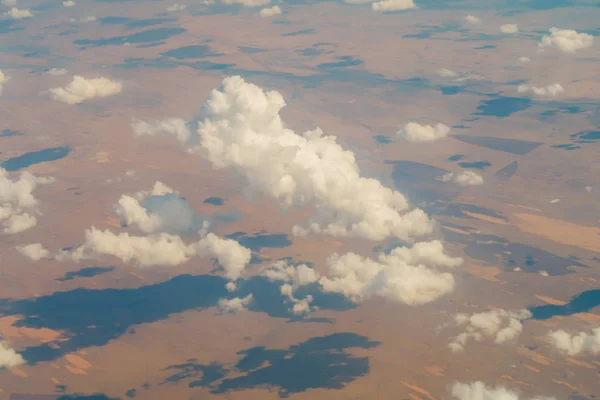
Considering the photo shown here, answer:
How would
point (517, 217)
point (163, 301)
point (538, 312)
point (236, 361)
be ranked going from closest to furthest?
point (236, 361), point (538, 312), point (163, 301), point (517, 217)

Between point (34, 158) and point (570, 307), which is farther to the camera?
point (34, 158)

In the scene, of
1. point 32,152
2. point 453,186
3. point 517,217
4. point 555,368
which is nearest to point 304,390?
point 555,368

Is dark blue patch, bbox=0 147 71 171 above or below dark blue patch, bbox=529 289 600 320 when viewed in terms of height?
above

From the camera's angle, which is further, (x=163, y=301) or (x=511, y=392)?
(x=163, y=301)

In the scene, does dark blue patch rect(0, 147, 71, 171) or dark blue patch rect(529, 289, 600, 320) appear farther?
dark blue patch rect(0, 147, 71, 171)

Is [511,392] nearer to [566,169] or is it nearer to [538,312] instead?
[538,312]
